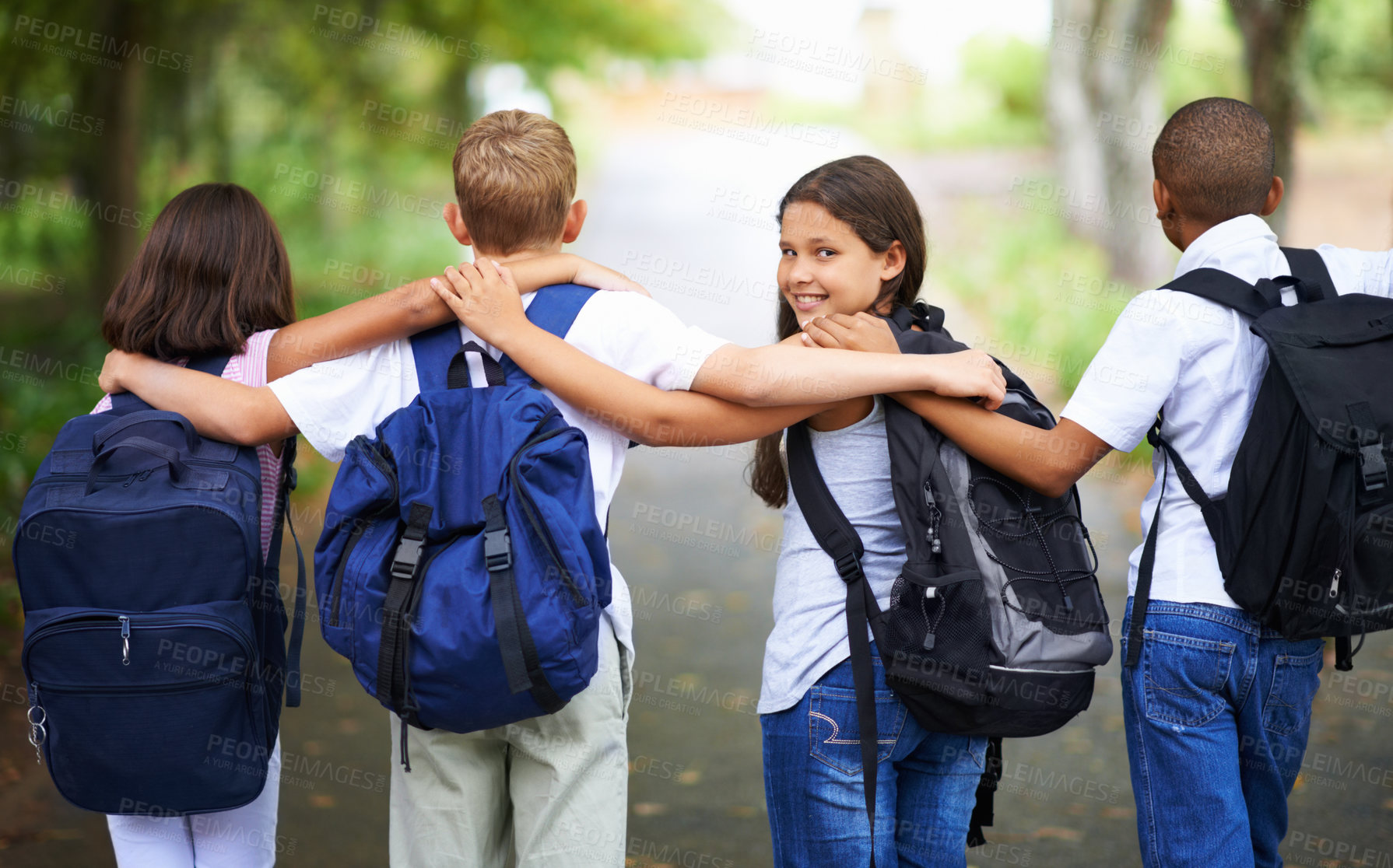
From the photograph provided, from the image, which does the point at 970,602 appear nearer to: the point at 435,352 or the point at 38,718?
the point at 435,352

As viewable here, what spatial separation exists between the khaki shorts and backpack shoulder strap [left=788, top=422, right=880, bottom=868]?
1.59 ft

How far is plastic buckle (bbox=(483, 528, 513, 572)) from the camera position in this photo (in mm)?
2072

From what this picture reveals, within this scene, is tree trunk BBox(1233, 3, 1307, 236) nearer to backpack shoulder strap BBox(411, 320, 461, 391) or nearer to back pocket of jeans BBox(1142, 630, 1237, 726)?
back pocket of jeans BBox(1142, 630, 1237, 726)

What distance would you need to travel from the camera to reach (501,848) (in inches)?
97.4

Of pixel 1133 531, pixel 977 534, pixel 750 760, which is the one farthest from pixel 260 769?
pixel 1133 531

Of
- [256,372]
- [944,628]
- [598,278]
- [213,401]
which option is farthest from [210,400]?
[944,628]

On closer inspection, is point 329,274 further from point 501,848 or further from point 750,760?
point 501,848

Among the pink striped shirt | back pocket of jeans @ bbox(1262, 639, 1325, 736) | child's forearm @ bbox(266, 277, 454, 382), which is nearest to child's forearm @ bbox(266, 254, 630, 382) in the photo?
child's forearm @ bbox(266, 277, 454, 382)

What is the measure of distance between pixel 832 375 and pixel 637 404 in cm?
39

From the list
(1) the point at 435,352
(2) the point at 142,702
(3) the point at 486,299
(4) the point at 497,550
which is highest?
(3) the point at 486,299

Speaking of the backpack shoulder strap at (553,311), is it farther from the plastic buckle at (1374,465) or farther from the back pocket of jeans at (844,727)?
the plastic buckle at (1374,465)

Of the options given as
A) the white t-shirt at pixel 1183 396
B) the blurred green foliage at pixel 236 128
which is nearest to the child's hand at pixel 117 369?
the white t-shirt at pixel 1183 396

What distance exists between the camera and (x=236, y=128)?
17.6m

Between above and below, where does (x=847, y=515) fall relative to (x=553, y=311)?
below
